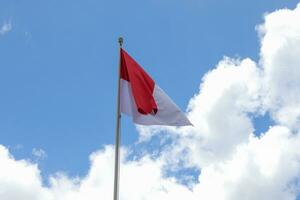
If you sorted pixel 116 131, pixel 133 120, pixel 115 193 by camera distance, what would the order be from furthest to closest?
pixel 133 120, pixel 116 131, pixel 115 193

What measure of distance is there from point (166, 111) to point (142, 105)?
1.33m

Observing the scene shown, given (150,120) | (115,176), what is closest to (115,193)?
(115,176)

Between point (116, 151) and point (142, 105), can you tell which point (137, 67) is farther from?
point (116, 151)

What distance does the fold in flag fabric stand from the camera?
30312 millimetres

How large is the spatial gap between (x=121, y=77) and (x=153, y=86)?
170 centimetres

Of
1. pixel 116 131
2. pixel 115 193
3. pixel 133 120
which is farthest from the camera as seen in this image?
pixel 133 120

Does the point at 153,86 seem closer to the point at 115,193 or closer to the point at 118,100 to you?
the point at 118,100

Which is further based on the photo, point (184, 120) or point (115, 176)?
point (184, 120)

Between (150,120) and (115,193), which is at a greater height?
(150,120)

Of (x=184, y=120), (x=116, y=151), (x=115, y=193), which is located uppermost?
(x=184, y=120)

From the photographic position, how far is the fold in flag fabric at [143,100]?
30.3m

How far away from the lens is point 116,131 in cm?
2844

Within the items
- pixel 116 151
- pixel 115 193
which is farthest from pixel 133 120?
pixel 115 193

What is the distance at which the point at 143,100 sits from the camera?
1204 inches
